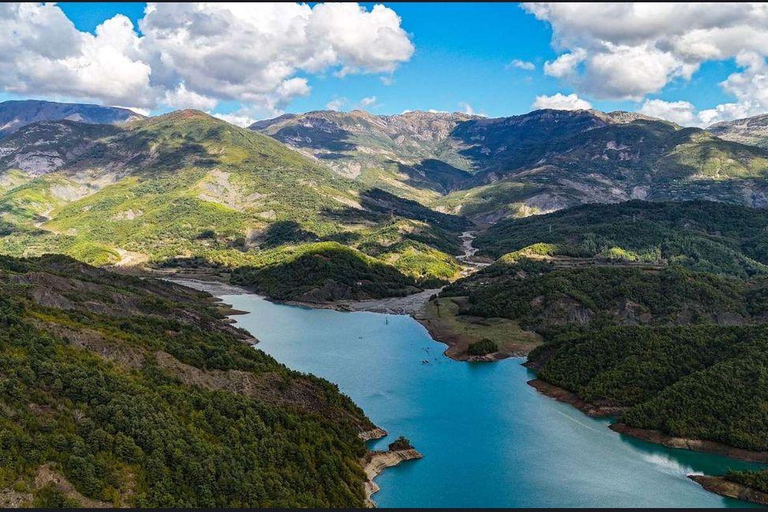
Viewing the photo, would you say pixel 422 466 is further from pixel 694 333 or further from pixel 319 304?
pixel 319 304

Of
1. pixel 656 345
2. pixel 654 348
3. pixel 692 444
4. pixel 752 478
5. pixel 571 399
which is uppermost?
pixel 656 345

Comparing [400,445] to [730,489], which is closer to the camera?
[730,489]

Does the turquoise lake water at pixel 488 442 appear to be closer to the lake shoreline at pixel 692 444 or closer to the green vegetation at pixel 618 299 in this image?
the lake shoreline at pixel 692 444

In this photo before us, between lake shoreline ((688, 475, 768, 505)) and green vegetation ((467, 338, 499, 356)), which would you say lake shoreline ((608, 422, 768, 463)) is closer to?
lake shoreline ((688, 475, 768, 505))

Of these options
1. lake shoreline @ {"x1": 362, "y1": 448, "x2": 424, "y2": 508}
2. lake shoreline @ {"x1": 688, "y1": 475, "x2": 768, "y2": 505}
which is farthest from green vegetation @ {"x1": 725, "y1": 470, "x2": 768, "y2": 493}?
lake shoreline @ {"x1": 362, "y1": 448, "x2": 424, "y2": 508}

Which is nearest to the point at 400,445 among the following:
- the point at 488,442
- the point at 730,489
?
the point at 488,442

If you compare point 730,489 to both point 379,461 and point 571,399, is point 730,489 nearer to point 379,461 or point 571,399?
point 571,399

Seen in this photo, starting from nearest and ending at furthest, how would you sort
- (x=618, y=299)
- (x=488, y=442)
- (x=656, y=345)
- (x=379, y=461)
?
1. (x=379, y=461)
2. (x=488, y=442)
3. (x=656, y=345)
4. (x=618, y=299)
